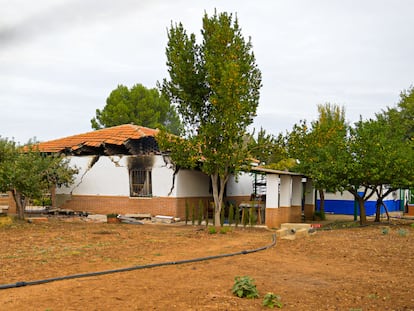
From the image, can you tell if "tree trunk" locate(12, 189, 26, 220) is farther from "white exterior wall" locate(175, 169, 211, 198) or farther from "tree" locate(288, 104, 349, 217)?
"tree" locate(288, 104, 349, 217)

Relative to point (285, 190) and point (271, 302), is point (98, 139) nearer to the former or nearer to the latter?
point (285, 190)

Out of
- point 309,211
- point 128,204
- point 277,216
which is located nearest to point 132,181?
point 128,204

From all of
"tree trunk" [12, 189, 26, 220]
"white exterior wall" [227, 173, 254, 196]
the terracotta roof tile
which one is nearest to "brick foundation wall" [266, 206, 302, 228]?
"white exterior wall" [227, 173, 254, 196]

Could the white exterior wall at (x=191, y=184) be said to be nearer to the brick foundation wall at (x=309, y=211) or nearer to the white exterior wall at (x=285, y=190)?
the white exterior wall at (x=285, y=190)

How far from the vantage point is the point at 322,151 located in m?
21.8

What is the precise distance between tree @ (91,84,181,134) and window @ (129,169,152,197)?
22.5m

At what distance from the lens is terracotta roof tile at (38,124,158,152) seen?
24.3 metres

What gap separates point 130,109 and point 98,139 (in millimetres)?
22520

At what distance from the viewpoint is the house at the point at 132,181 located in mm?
23203

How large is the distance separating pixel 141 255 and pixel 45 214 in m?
14.0

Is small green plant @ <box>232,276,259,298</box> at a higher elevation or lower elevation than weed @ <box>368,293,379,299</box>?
higher

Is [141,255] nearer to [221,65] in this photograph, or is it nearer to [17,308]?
[17,308]

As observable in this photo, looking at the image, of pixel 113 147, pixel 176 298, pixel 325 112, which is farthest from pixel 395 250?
pixel 325 112

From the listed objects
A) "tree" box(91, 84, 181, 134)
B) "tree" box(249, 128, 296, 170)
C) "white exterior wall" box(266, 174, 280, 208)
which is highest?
"tree" box(91, 84, 181, 134)
